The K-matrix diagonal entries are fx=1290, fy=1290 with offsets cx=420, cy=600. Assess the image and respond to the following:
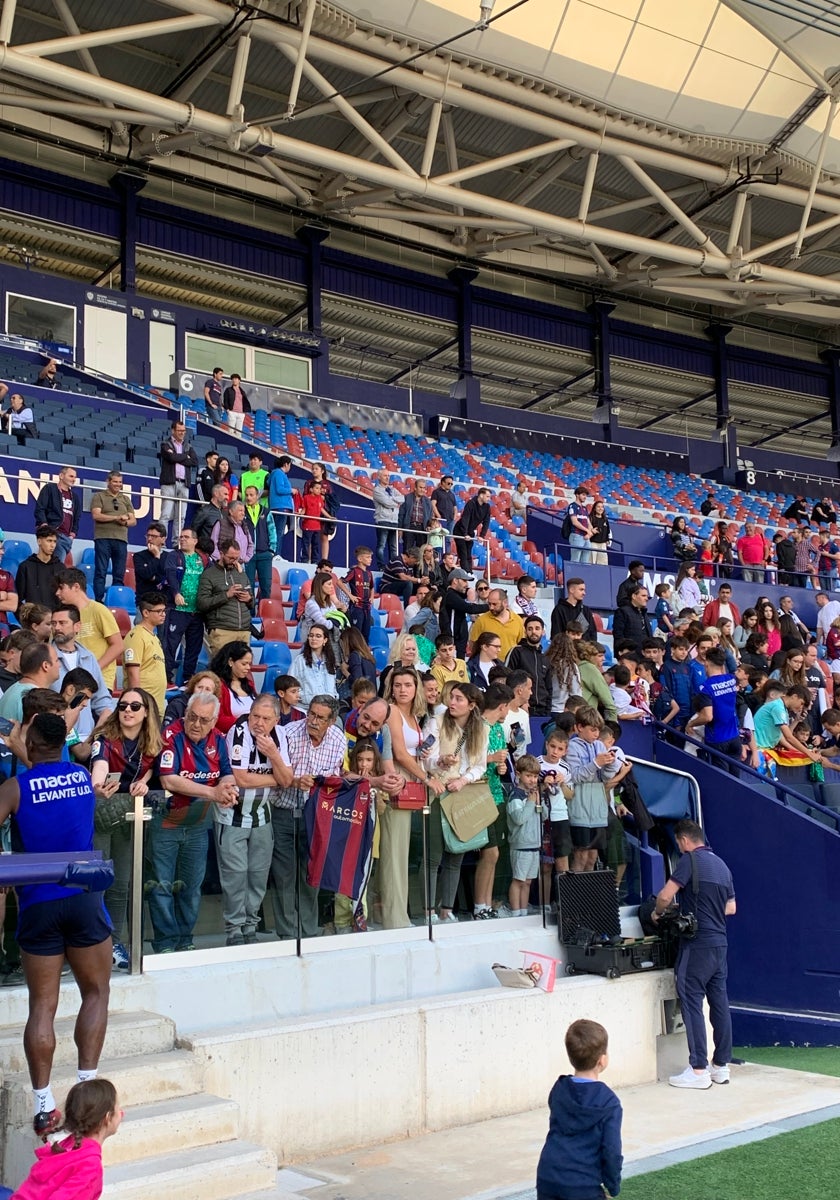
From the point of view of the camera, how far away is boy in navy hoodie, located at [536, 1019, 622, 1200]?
4395 mm

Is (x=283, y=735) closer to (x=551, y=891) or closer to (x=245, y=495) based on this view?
(x=551, y=891)

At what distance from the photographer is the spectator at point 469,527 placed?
1567 cm

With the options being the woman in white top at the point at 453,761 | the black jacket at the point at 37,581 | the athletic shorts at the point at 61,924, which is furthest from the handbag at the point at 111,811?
the black jacket at the point at 37,581

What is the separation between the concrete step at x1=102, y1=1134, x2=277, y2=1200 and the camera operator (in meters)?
3.59

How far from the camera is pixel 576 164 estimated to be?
2792 cm

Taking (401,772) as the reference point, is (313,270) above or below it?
above

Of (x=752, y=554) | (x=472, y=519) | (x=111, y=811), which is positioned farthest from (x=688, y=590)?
(x=111, y=811)

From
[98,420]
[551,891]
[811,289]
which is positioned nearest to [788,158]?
[811,289]

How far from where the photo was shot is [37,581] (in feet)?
33.2

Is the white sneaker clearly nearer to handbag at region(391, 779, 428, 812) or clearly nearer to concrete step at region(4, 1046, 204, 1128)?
handbag at region(391, 779, 428, 812)

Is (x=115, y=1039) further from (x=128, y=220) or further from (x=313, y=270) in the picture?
(x=313, y=270)

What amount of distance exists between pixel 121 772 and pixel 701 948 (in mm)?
3949

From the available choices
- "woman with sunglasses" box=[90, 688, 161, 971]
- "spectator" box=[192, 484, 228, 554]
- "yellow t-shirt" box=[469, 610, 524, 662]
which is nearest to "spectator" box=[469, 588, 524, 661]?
"yellow t-shirt" box=[469, 610, 524, 662]

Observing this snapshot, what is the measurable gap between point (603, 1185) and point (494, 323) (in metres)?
29.1
